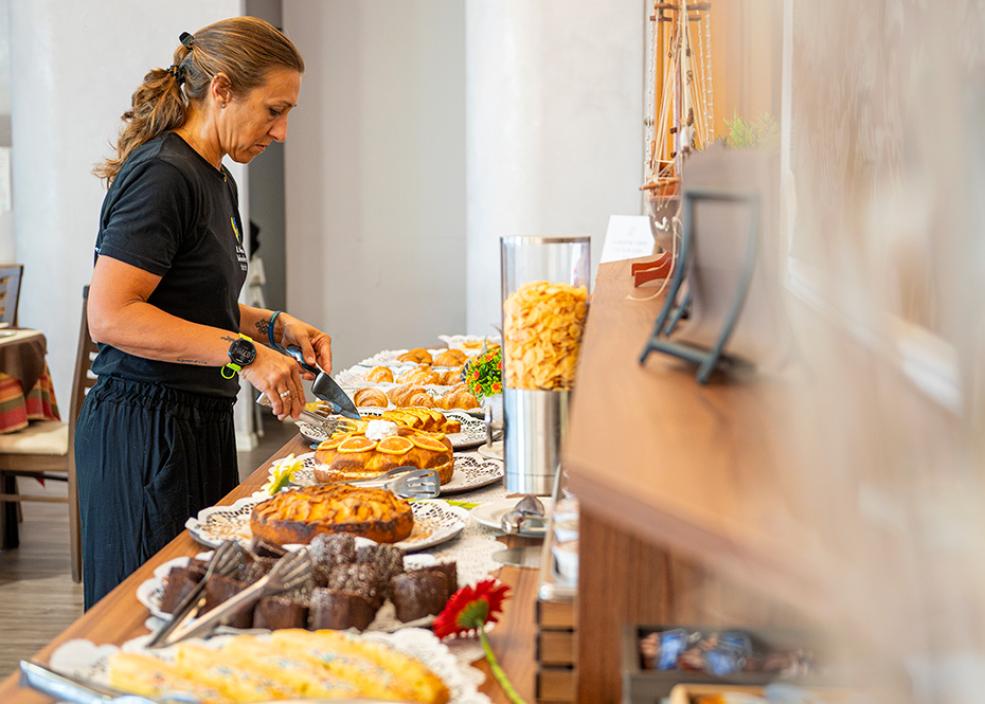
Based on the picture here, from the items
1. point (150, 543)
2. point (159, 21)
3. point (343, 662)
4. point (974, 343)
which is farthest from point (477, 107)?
point (343, 662)

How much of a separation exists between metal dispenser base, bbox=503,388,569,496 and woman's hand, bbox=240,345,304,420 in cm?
64

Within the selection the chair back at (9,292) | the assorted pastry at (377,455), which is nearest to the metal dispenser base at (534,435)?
the assorted pastry at (377,455)

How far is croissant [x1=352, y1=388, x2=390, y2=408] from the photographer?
10.1 feet

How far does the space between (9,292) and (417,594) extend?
196 inches

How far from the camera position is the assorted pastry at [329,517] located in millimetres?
1648

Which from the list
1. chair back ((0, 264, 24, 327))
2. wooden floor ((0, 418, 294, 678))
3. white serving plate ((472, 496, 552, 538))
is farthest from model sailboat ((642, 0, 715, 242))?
chair back ((0, 264, 24, 327))

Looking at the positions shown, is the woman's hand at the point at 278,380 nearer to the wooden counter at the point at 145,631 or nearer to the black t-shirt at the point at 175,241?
the black t-shirt at the point at 175,241

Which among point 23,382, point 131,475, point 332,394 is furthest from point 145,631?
point 23,382

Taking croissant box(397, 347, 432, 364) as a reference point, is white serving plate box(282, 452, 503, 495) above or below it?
below

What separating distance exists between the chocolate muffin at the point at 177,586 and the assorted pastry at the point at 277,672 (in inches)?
8.4

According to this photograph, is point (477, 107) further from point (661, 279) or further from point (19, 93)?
point (661, 279)

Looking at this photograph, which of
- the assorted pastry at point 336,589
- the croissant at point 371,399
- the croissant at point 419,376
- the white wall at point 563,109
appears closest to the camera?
the assorted pastry at point 336,589

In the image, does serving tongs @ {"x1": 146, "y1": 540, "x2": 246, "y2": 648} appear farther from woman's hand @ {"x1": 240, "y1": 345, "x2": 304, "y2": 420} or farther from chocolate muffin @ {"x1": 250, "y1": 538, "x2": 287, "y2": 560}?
woman's hand @ {"x1": 240, "y1": 345, "x2": 304, "y2": 420}

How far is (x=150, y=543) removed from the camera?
2.41 metres
